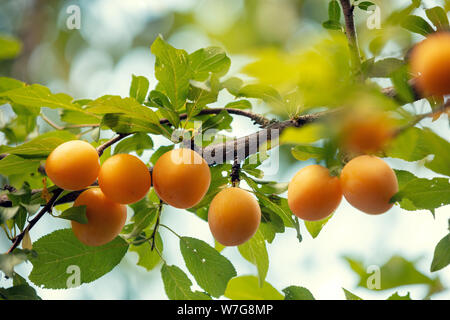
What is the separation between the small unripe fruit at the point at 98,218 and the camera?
0.64 meters

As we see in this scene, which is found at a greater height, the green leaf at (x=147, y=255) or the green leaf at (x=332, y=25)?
the green leaf at (x=332, y=25)

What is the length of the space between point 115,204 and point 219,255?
8.4 inches

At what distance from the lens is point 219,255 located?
2.49 ft

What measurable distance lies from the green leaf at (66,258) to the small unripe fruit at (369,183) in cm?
42

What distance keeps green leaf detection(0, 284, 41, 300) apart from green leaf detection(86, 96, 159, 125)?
0.91 ft

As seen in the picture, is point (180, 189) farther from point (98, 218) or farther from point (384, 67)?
point (384, 67)

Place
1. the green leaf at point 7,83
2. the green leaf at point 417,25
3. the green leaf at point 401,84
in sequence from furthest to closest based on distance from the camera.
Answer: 1. the green leaf at point 7,83
2. the green leaf at point 417,25
3. the green leaf at point 401,84

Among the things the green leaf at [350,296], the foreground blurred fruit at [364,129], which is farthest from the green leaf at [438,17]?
the green leaf at [350,296]

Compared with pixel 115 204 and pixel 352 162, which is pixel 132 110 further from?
pixel 352 162

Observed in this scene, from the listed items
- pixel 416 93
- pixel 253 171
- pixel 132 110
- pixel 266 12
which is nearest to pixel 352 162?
pixel 416 93

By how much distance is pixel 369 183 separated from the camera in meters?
0.52

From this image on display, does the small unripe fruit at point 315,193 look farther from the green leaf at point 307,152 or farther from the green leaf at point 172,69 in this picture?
the green leaf at point 172,69

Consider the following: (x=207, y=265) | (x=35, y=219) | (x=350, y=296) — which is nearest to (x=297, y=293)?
(x=350, y=296)

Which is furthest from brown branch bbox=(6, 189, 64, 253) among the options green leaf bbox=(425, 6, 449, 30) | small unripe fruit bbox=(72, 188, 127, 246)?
green leaf bbox=(425, 6, 449, 30)
